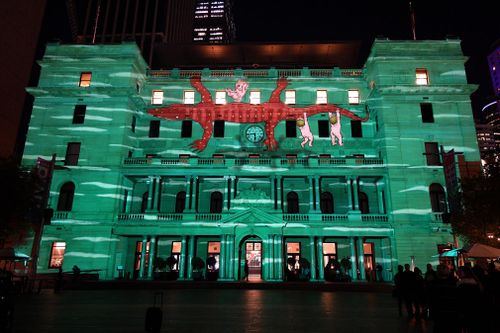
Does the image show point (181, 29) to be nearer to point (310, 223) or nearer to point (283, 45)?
point (283, 45)

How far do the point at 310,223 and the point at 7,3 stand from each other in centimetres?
3538

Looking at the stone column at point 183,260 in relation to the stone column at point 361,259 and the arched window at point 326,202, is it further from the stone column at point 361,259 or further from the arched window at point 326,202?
the stone column at point 361,259

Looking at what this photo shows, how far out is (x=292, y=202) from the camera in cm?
3475

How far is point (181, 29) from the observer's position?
113062mm

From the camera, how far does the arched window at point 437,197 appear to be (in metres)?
30.6

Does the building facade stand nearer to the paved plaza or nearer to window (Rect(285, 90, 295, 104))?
window (Rect(285, 90, 295, 104))

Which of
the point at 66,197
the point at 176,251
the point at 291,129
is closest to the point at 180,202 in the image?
the point at 176,251

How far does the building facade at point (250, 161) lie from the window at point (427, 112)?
0.10m

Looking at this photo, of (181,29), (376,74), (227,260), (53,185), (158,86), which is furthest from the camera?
(181,29)

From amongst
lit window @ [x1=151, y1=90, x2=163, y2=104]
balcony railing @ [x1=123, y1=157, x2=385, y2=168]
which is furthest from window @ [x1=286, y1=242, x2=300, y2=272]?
lit window @ [x1=151, y1=90, x2=163, y2=104]

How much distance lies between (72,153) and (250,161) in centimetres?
1761

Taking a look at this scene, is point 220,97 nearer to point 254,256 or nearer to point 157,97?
point 157,97

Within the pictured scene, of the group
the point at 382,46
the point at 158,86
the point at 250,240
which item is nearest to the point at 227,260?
the point at 250,240

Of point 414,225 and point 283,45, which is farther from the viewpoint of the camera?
point 283,45
